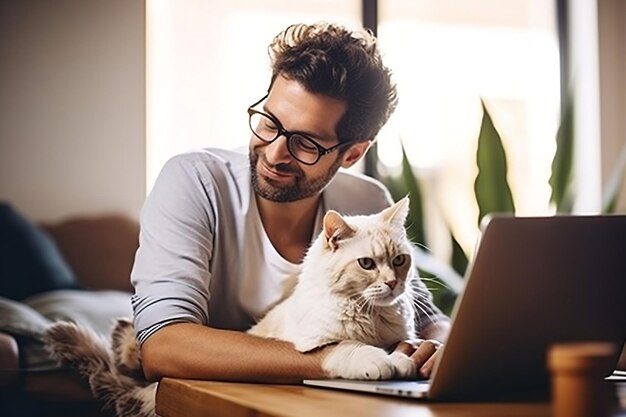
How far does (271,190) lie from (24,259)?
1.59ft

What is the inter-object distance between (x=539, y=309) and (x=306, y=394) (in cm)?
25

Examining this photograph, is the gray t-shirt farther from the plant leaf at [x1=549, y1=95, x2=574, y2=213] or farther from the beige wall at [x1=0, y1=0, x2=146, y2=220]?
the plant leaf at [x1=549, y1=95, x2=574, y2=213]

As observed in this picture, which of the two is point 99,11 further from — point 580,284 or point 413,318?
point 580,284

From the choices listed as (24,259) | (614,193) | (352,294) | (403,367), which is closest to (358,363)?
(403,367)

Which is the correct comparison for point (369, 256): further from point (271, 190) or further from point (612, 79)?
point (612, 79)

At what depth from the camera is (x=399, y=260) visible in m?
1.25

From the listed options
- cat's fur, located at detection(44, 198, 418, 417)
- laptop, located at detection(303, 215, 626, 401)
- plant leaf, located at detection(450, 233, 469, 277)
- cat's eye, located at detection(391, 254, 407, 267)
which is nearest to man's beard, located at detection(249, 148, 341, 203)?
cat's fur, located at detection(44, 198, 418, 417)

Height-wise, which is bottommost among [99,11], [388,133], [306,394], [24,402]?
[24,402]

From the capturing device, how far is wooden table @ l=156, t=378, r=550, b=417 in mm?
807

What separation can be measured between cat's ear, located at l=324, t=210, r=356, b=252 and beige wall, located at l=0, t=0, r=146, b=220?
0.53m

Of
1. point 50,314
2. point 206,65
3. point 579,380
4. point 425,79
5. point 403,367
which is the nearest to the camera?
point 579,380

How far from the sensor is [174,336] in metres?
1.18

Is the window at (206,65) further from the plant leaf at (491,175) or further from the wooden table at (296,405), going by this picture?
the wooden table at (296,405)

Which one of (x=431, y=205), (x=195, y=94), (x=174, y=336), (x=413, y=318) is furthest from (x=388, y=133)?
(x=174, y=336)
